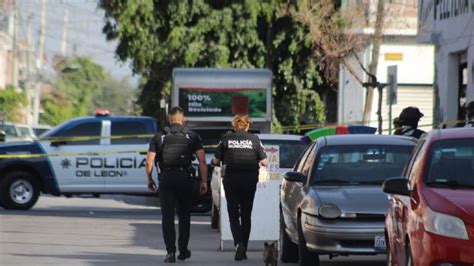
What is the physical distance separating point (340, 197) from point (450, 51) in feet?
53.0

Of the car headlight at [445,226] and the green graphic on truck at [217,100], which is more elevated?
the green graphic on truck at [217,100]

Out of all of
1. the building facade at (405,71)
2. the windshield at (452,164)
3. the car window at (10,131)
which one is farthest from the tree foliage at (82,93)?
the windshield at (452,164)

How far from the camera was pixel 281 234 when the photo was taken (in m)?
16.9

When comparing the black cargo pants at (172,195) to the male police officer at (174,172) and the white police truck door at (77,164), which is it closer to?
the male police officer at (174,172)

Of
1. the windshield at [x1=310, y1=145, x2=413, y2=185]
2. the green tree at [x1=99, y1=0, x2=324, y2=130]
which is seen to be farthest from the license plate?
the green tree at [x1=99, y1=0, x2=324, y2=130]

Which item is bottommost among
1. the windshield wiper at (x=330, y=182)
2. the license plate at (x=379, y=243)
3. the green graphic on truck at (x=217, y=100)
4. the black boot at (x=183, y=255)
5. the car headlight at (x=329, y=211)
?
the black boot at (x=183, y=255)

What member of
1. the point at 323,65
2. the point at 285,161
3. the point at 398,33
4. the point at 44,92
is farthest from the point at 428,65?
the point at 44,92

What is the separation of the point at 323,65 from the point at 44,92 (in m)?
101

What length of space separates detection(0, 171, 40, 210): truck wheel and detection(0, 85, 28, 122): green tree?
43.2 metres

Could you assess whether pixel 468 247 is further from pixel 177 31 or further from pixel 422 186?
pixel 177 31

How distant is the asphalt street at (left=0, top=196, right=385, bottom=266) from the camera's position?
54.8 ft

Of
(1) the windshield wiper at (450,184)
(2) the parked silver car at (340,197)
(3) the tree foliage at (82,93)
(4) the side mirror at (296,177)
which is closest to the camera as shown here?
(1) the windshield wiper at (450,184)

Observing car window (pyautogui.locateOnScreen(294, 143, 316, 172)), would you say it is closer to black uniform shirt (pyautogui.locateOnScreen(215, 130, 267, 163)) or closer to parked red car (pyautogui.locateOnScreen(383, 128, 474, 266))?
black uniform shirt (pyautogui.locateOnScreen(215, 130, 267, 163))

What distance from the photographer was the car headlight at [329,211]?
46.2 feet
